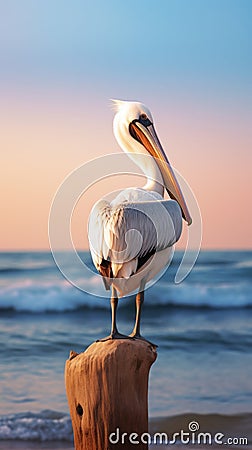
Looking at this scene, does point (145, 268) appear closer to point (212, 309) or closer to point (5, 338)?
point (5, 338)

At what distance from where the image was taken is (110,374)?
318 centimetres

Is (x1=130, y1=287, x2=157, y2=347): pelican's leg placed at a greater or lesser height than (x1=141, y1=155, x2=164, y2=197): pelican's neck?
lesser

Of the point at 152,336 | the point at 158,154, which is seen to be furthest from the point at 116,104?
the point at 152,336

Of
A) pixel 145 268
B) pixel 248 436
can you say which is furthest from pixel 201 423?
pixel 145 268

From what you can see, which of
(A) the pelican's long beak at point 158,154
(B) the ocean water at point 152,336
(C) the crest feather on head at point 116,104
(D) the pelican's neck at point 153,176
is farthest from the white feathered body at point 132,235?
(B) the ocean water at point 152,336

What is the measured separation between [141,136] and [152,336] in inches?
202

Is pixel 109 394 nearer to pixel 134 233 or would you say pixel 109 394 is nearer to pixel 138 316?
pixel 138 316

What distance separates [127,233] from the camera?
3359 millimetres

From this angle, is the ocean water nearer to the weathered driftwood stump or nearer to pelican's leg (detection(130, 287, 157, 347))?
pelican's leg (detection(130, 287, 157, 347))

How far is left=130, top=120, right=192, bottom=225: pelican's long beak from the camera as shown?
3.78 m

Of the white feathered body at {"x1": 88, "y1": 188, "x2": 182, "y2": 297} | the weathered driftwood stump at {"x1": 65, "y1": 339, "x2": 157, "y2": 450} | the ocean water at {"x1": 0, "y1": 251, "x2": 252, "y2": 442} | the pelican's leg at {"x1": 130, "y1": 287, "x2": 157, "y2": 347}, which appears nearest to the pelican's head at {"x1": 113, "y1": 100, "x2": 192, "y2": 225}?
the white feathered body at {"x1": 88, "y1": 188, "x2": 182, "y2": 297}

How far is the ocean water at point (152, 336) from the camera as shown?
22.0 feet

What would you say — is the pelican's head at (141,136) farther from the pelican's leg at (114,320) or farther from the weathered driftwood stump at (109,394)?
the weathered driftwood stump at (109,394)

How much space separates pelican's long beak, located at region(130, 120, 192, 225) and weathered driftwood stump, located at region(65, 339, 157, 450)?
32.2 inches
